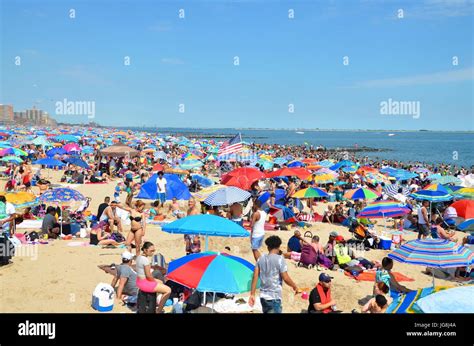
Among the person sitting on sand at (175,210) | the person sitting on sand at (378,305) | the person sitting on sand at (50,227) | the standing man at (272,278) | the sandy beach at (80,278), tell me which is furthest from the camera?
the person sitting on sand at (175,210)

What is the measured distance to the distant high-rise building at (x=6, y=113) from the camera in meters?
163

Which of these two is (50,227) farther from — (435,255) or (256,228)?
(435,255)

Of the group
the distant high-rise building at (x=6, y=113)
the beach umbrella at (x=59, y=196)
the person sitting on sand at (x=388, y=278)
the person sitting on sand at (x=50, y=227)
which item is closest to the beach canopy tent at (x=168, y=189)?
the beach umbrella at (x=59, y=196)

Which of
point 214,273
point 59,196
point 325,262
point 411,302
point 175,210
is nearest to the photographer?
point 411,302

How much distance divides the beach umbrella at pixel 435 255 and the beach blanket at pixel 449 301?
97.8 inches

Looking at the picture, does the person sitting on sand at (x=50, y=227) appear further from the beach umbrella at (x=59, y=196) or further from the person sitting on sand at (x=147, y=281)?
the person sitting on sand at (x=147, y=281)

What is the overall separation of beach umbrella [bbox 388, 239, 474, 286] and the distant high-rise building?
182 meters

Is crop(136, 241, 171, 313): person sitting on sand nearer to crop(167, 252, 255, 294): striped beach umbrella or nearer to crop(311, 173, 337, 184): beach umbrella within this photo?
crop(167, 252, 255, 294): striped beach umbrella

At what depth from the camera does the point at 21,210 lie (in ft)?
38.0

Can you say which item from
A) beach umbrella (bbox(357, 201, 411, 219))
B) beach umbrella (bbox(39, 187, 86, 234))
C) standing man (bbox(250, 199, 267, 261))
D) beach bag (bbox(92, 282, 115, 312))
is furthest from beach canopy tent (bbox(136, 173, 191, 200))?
beach bag (bbox(92, 282, 115, 312))

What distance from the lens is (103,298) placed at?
235 inches

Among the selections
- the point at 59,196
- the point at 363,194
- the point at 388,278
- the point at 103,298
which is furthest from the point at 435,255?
the point at 59,196

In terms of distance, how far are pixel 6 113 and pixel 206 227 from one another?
188039 mm
